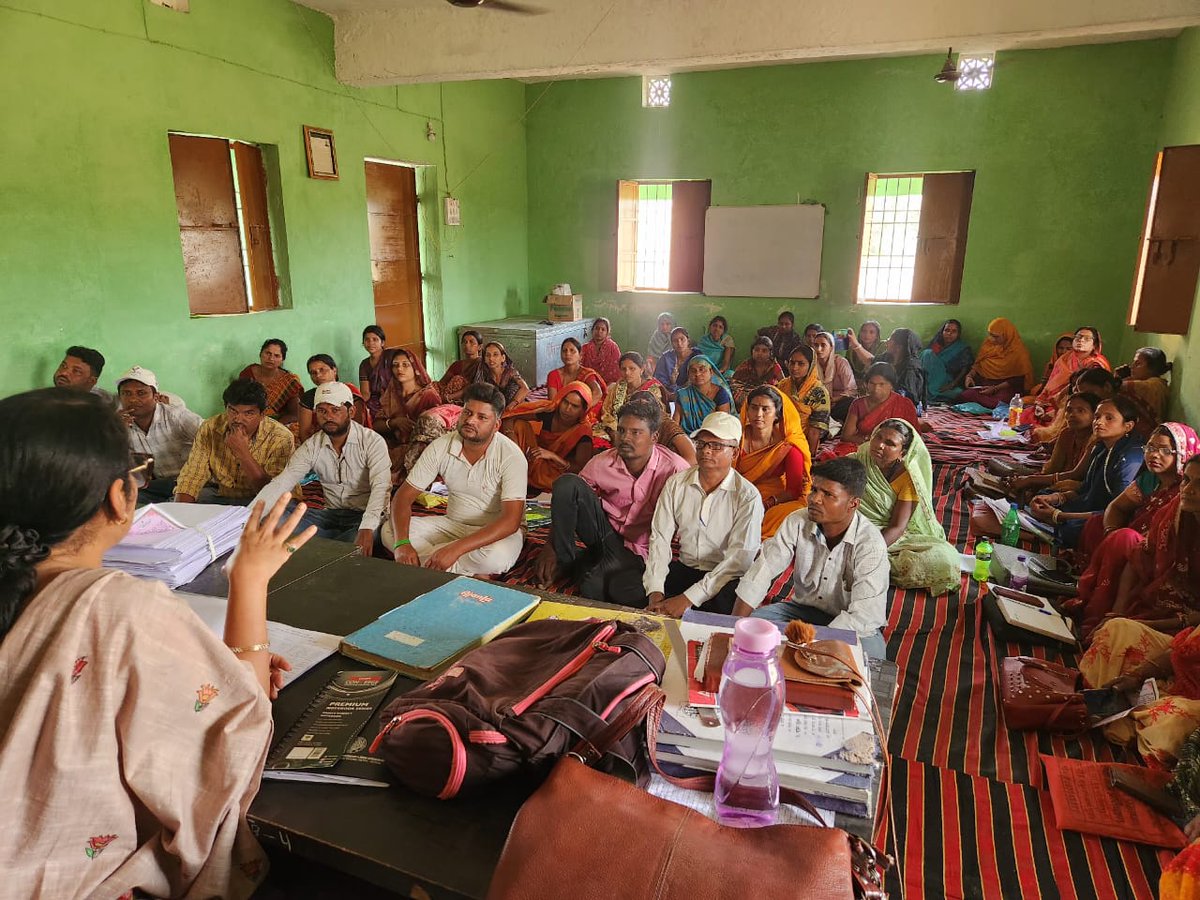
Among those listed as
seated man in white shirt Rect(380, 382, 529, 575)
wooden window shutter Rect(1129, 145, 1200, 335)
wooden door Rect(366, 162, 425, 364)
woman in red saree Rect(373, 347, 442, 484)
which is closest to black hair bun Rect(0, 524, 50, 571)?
seated man in white shirt Rect(380, 382, 529, 575)

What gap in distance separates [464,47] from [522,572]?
431 cm

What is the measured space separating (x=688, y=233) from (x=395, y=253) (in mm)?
3688

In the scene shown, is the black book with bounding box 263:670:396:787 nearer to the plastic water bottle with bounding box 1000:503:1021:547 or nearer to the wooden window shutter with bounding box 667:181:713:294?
the plastic water bottle with bounding box 1000:503:1021:547

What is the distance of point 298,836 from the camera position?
1213 millimetres

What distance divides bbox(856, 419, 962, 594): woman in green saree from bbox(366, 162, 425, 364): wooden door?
18.3 feet

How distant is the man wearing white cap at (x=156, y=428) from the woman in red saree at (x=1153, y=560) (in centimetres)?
468

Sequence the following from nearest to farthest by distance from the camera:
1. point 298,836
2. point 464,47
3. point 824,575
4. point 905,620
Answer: point 298,836 → point 824,575 → point 905,620 → point 464,47

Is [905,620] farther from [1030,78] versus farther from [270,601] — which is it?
[1030,78]

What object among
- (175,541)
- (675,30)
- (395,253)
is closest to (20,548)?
(175,541)

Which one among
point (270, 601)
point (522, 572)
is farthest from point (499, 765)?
point (522, 572)

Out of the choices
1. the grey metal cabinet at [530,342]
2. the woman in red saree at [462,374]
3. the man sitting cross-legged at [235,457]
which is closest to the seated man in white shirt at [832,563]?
the man sitting cross-legged at [235,457]

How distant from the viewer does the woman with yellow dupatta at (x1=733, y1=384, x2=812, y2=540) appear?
423 centimetres

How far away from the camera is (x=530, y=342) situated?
340 inches

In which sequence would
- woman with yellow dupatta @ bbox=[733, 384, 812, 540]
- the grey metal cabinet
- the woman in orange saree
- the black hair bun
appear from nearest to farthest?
the black hair bun, woman with yellow dupatta @ bbox=[733, 384, 812, 540], the woman in orange saree, the grey metal cabinet
